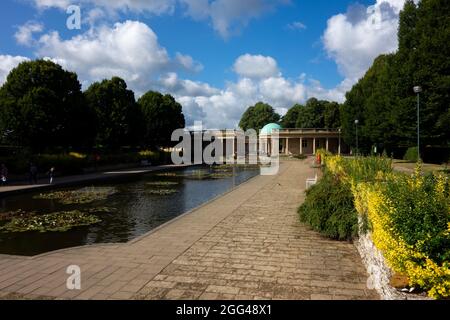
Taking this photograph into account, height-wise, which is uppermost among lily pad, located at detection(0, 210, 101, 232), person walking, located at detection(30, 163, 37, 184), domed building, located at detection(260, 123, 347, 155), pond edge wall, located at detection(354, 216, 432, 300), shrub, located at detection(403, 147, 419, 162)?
domed building, located at detection(260, 123, 347, 155)

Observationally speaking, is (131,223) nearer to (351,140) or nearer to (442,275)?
(442,275)

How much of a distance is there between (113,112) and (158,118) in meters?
13.5

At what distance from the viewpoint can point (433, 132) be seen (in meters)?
27.5

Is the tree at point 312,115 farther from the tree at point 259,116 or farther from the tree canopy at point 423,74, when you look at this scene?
the tree canopy at point 423,74

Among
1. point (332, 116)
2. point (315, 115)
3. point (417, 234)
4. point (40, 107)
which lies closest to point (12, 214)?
point (417, 234)

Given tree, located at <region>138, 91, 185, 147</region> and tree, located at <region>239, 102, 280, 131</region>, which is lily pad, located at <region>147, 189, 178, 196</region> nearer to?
tree, located at <region>138, 91, 185, 147</region>

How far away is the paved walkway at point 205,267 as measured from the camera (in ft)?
19.2

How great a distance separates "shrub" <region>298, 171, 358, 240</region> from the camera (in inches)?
356

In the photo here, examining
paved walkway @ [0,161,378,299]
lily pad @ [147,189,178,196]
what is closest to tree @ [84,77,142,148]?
lily pad @ [147,189,178,196]

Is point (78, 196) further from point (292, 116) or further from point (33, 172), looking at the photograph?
point (292, 116)

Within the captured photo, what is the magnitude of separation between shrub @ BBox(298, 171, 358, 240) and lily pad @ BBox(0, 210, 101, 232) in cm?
792

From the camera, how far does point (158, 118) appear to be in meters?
56.8

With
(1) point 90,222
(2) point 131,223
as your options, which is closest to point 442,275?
(2) point 131,223

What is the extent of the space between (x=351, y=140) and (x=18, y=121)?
152 ft
